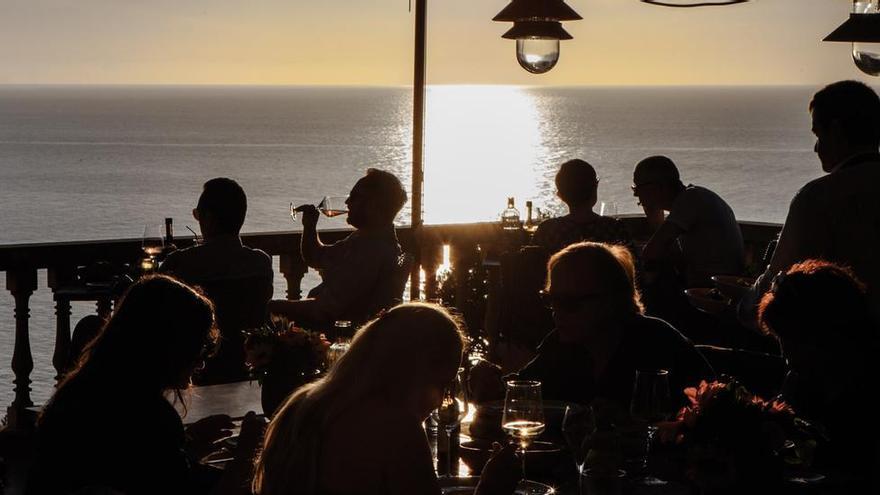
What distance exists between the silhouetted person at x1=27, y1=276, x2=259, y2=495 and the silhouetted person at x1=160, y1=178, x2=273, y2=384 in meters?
1.84

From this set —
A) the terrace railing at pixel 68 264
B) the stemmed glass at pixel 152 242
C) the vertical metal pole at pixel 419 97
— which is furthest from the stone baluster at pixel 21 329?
the vertical metal pole at pixel 419 97

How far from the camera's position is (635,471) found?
2.96 m

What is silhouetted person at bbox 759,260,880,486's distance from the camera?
119 inches

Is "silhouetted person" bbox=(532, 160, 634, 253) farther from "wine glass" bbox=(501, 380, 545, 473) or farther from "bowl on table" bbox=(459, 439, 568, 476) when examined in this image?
"wine glass" bbox=(501, 380, 545, 473)

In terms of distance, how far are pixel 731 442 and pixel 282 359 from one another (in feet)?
4.34

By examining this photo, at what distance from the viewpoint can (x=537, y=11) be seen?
5.25m

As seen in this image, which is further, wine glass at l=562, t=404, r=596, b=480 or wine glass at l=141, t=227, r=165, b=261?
wine glass at l=141, t=227, r=165, b=261

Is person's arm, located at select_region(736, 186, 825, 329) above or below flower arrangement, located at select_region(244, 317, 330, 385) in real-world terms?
above

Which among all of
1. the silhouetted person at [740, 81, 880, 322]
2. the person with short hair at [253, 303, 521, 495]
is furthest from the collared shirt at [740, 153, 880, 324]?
the person with short hair at [253, 303, 521, 495]

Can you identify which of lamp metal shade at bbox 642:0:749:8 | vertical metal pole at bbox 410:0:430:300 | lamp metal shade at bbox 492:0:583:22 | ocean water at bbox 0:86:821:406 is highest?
lamp metal shade at bbox 492:0:583:22

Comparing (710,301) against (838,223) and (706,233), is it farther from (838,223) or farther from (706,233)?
(706,233)

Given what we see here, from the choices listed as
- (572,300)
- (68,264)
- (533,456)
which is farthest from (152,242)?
(533,456)

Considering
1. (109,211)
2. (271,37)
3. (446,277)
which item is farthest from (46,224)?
(271,37)

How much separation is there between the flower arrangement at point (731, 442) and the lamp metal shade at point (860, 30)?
3361mm
